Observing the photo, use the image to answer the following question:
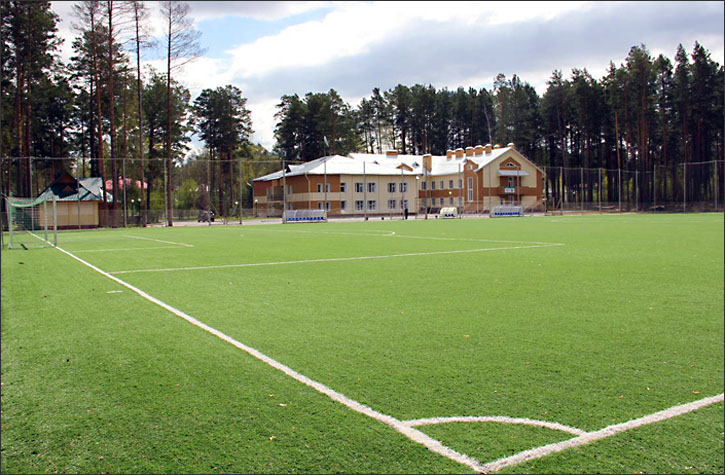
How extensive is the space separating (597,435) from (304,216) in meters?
44.7

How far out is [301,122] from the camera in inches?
3147

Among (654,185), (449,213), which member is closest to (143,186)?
(449,213)

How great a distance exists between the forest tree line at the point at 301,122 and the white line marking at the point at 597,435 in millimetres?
33290

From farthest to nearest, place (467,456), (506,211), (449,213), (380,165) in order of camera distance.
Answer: (380,165)
(506,211)
(449,213)
(467,456)

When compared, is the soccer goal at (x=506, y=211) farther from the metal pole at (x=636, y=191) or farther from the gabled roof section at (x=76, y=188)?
the gabled roof section at (x=76, y=188)

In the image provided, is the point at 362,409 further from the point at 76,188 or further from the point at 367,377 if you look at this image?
the point at 76,188

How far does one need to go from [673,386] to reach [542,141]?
273 ft

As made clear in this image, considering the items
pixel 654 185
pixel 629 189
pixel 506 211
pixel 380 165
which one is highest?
pixel 380 165

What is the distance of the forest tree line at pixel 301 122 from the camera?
41625mm

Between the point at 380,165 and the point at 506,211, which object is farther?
the point at 380,165

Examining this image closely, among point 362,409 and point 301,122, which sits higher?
point 301,122

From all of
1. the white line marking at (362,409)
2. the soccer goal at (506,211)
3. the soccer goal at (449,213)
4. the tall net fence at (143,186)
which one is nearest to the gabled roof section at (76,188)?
the tall net fence at (143,186)

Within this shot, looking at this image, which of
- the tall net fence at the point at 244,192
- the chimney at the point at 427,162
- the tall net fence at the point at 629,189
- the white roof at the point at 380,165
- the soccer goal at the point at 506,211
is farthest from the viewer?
the chimney at the point at 427,162

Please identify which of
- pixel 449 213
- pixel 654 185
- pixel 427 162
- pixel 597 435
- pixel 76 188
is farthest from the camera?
pixel 427 162
